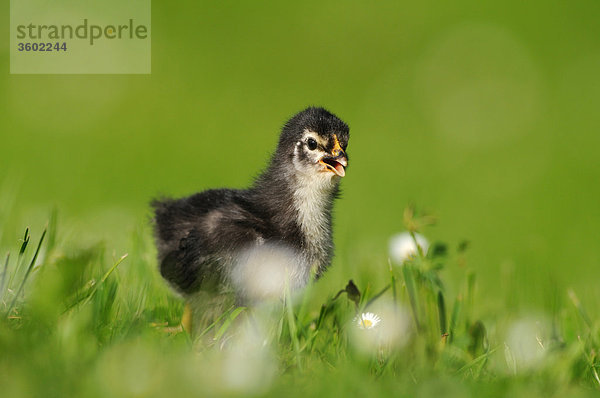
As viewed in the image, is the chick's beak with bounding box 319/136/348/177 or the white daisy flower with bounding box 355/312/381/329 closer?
the white daisy flower with bounding box 355/312/381/329

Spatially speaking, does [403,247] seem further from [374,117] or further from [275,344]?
[374,117]

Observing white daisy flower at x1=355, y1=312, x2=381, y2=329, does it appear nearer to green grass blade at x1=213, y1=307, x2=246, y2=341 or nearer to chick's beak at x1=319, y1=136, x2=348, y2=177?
green grass blade at x1=213, y1=307, x2=246, y2=341

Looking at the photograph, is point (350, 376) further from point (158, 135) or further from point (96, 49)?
point (96, 49)

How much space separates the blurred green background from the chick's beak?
3746 mm

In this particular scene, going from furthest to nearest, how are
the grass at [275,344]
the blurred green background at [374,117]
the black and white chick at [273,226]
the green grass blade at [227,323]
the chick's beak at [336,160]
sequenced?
the blurred green background at [374,117] < the chick's beak at [336,160] < the black and white chick at [273,226] < the green grass blade at [227,323] < the grass at [275,344]

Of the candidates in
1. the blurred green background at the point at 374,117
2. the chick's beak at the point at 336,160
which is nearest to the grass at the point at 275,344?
the chick's beak at the point at 336,160

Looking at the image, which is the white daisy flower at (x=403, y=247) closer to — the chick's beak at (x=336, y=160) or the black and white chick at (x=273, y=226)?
the black and white chick at (x=273, y=226)

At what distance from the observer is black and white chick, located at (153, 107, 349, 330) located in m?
4.20

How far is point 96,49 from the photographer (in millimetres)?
12016

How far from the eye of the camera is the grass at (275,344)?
2916 mm

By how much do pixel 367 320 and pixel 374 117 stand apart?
9761 millimetres

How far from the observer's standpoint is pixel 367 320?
12.9 ft

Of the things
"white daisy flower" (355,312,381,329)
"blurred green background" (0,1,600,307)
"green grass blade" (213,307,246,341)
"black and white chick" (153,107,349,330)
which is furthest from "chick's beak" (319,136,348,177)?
"blurred green background" (0,1,600,307)

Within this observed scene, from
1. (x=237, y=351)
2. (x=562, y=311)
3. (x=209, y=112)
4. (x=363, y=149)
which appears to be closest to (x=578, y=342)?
(x=562, y=311)
